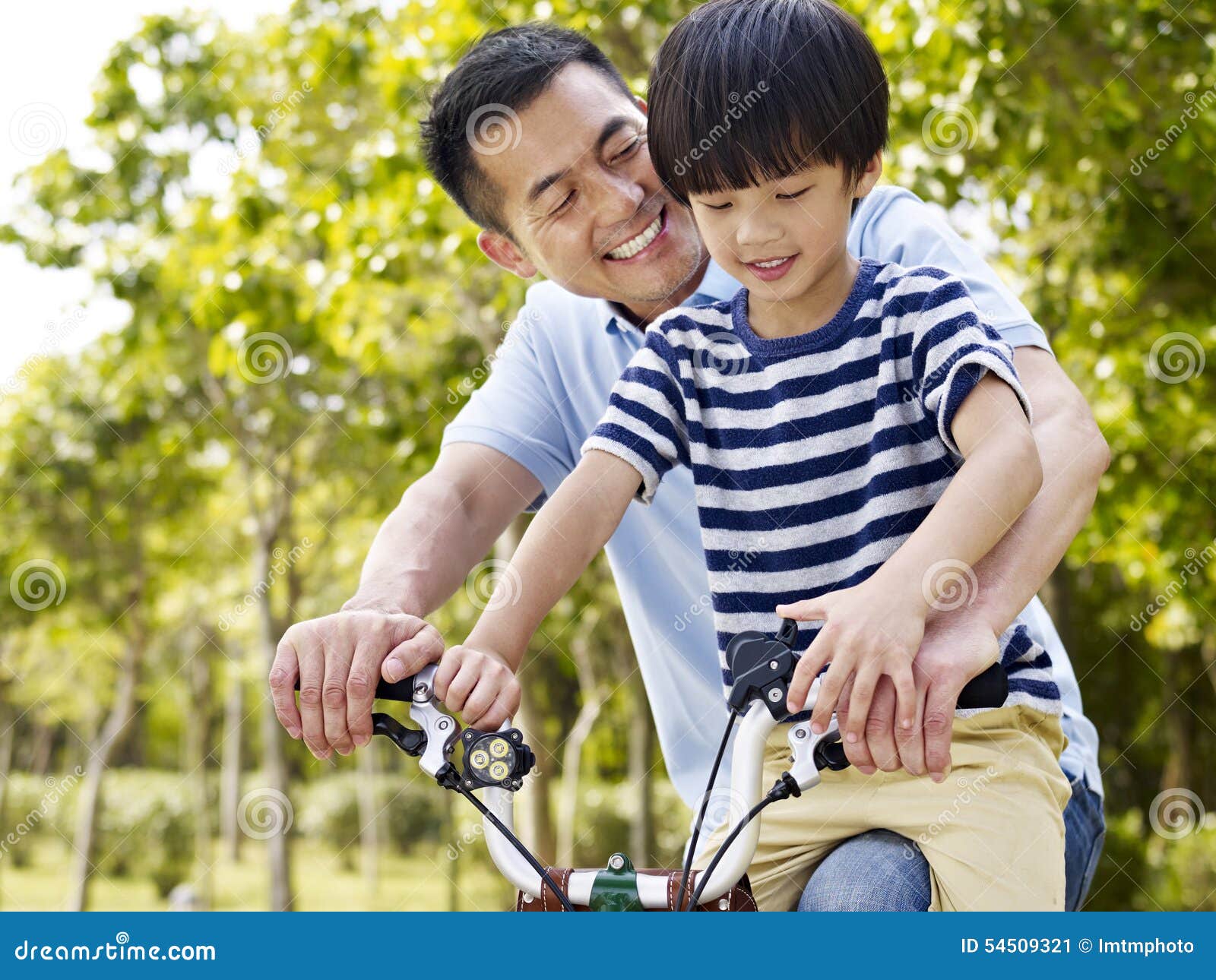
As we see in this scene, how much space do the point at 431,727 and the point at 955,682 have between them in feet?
2.06

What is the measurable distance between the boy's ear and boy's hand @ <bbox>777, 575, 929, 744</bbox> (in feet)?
2.28

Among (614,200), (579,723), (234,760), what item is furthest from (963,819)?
(234,760)

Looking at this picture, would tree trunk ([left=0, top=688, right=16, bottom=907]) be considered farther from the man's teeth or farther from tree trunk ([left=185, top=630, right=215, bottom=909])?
the man's teeth

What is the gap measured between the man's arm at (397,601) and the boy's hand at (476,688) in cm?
8

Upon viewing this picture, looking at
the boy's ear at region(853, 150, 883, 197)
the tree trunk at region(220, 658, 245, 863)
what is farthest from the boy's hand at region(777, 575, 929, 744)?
the tree trunk at region(220, 658, 245, 863)

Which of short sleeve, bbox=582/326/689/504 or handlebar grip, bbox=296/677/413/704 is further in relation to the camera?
short sleeve, bbox=582/326/689/504

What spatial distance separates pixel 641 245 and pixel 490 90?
461 mm

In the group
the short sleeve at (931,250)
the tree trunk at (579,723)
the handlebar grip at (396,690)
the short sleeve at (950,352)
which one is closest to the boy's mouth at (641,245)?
the short sleeve at (931,250)

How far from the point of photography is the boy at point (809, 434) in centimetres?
168

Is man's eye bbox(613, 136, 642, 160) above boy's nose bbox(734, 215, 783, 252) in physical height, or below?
above

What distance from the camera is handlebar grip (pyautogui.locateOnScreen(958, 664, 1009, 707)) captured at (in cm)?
149
